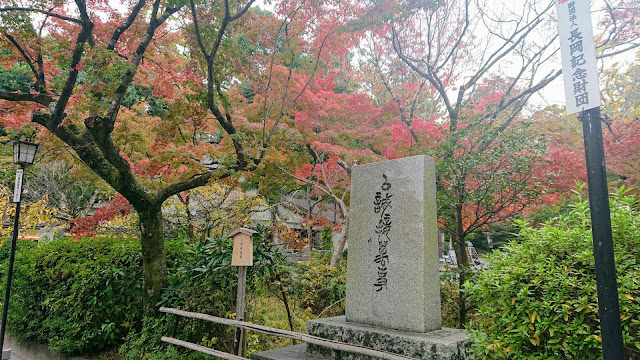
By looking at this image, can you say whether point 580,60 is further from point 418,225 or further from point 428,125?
point 428,125

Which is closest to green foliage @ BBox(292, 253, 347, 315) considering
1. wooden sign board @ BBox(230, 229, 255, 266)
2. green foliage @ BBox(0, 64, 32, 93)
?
wooden sign board @ BBox(230, 229, 255, 266)

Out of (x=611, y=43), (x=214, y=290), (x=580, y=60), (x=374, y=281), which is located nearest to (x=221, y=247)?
(x=214, y=290)

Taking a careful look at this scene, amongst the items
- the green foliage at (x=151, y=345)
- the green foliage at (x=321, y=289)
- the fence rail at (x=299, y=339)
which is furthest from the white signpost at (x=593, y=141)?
the green foliage at (x=321, y=289)

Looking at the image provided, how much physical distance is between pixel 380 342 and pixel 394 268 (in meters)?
0.81

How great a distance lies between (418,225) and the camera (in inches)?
163

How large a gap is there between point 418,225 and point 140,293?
187 inches

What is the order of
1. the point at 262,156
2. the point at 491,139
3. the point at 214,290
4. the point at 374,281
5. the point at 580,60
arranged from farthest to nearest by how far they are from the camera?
the point at 262,156, the point at 491,139, the point at 214,290, the point at 374,281, the point at 580,60

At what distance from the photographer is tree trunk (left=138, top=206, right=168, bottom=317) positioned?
230 inches

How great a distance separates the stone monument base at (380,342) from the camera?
3.51 m

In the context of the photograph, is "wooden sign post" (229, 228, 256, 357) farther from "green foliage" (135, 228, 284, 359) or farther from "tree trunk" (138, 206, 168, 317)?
"tree trunk" (138, 206, 168, 317)

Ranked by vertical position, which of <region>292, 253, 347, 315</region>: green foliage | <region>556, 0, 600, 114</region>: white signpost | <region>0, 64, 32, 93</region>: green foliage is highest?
<region>0, 64, 32, 93</region>: green foliage

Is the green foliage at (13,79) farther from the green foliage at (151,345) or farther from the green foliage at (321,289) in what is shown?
the green foliage at (321,289)

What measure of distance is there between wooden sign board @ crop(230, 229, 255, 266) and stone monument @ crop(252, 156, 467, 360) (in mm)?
1154

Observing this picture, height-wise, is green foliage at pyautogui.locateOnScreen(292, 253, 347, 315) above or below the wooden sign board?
below
